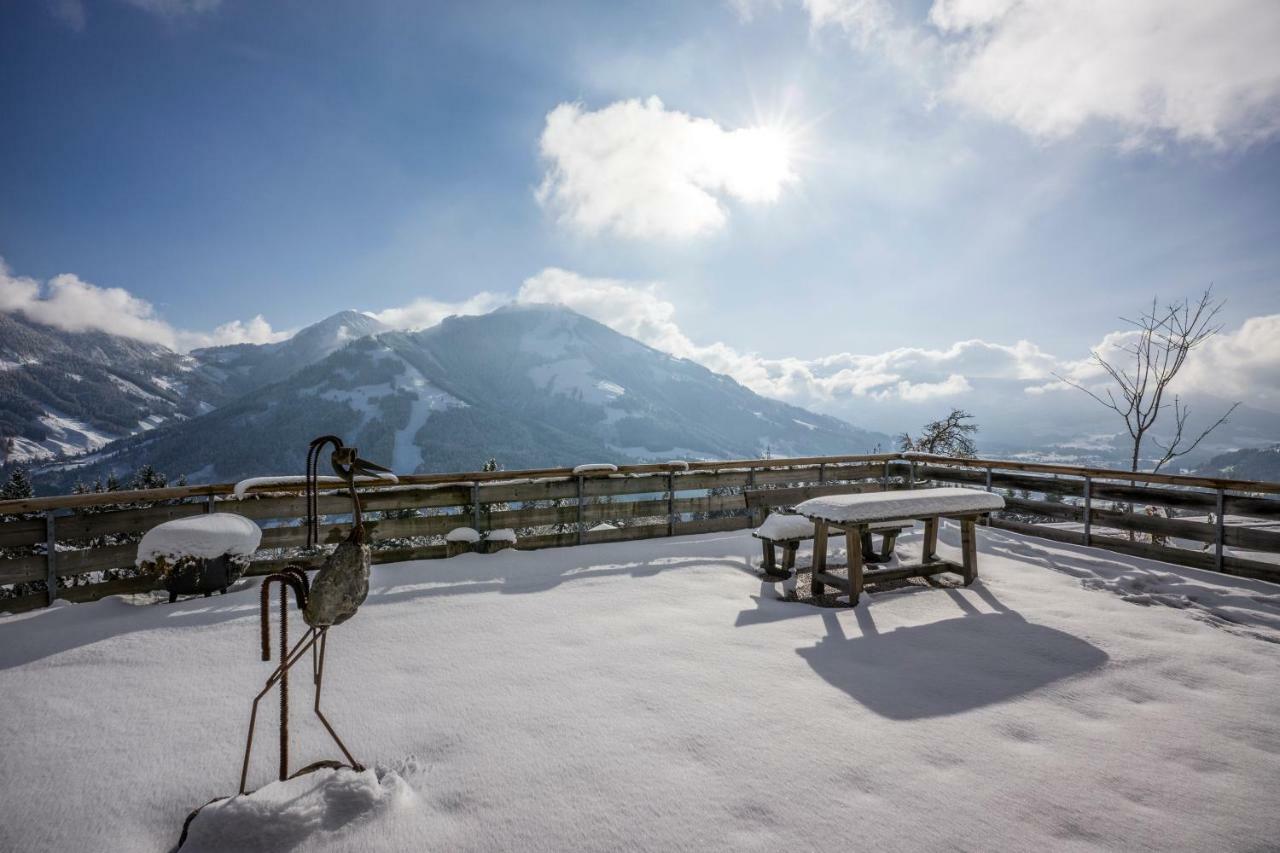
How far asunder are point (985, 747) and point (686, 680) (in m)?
1.62

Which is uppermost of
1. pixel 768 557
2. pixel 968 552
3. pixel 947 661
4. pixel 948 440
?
pixel 948 440

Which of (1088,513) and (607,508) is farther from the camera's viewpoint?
(607,508)

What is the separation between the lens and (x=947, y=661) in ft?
12.6

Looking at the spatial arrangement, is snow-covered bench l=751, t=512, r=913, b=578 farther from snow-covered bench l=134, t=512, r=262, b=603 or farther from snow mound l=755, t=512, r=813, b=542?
snow-covered bench l=134, t=512, r=262, b=603

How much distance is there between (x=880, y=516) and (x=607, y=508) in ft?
12.8

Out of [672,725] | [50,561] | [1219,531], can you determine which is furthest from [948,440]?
[50,561]

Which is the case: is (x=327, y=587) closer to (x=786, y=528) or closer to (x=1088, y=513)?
(x=786, y=528)

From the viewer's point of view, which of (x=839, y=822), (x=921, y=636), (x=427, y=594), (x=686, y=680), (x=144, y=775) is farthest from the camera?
(x=427, y=594)

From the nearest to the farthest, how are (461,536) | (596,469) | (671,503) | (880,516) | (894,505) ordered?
(880,516)
(894,505)
(461,536)
(596,469)
(671,503)

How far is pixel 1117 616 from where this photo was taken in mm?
4660

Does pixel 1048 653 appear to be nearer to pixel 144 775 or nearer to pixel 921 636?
pixel 921 636

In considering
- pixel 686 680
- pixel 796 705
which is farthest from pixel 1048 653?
pixel 686 680

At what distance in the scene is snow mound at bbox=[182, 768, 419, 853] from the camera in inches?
80.4

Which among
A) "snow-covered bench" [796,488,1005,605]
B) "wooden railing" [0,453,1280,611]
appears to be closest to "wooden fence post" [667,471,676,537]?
"wooden railing" [0,453,1280,611]
